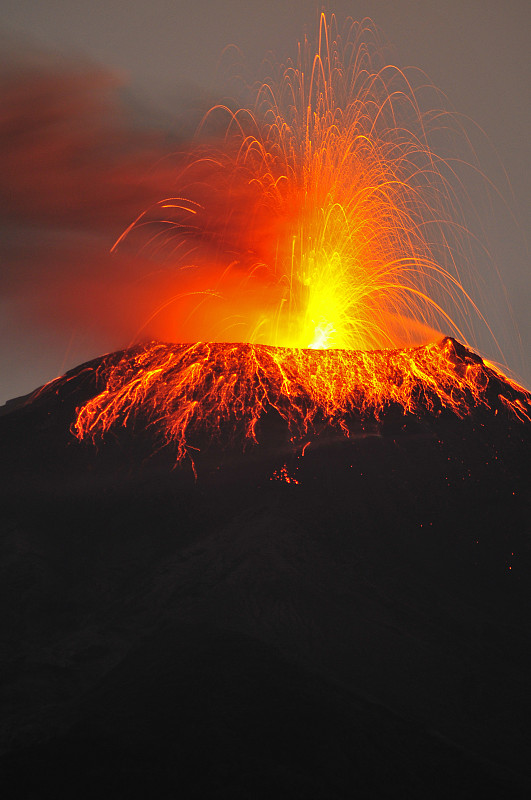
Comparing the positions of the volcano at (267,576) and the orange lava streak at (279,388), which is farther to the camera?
the orange lava streak at (279,388)

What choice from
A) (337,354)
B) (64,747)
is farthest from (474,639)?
(337,354)

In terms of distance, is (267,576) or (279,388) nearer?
(267,576)

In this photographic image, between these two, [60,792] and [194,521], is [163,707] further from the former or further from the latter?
[194,521]

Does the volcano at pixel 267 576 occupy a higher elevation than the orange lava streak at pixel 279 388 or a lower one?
lower

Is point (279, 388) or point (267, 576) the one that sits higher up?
point (279, 388)
